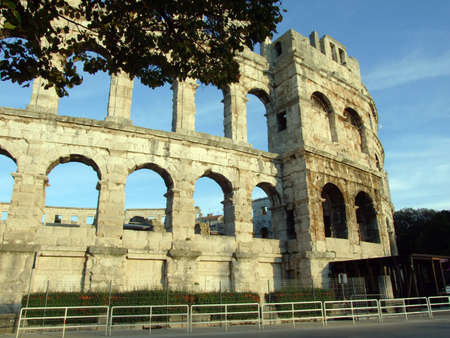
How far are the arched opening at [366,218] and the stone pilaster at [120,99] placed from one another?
1337 cm

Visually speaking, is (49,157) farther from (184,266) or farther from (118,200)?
(184,266)

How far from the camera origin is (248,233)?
15672mm

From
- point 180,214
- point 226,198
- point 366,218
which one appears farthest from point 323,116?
point 180,214

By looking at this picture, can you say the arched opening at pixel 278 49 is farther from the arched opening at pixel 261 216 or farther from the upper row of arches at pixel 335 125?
the arched opening at pixel 261 216

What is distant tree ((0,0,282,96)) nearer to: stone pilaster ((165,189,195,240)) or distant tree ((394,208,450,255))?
stone pilaster ((165,189,195,240))


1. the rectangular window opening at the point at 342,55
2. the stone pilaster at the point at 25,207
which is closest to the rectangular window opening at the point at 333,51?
the rectangular window opening at the point at 342,55

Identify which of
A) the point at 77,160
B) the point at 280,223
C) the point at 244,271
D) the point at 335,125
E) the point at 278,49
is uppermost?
the point at 278,49

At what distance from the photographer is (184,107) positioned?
1623 cm

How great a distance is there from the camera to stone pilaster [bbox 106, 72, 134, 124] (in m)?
14.8

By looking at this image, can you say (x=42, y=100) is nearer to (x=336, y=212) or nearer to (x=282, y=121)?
(x=282, y=121)

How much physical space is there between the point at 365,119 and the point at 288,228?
9.67 metres

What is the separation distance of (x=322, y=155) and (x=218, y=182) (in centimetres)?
543

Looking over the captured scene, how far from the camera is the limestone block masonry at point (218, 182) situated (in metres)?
12.5

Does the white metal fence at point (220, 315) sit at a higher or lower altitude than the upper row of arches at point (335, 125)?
lower
